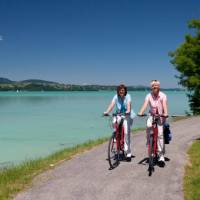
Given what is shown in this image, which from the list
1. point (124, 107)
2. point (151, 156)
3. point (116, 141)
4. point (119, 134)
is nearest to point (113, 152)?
point (116, 141)

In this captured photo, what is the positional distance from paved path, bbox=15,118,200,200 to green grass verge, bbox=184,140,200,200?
5.5 inches

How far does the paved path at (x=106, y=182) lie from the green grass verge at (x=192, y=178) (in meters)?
0.14

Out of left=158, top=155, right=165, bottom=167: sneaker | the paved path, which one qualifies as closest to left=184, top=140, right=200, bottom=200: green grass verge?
the paved path

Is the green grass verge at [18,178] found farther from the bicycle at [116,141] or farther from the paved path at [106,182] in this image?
the bicycle at [116,141]

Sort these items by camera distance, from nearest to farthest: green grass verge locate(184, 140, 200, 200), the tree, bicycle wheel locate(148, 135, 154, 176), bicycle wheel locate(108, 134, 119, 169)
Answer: green grass verge locate(184, 140, 200, 200), bicycle wheel locate(148, 135, 154, 176), bicycle wheel locate(108, 134, 119, 169), the tree

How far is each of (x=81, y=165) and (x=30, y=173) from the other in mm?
1407

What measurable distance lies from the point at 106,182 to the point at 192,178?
1893mm

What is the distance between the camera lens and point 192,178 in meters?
9.46

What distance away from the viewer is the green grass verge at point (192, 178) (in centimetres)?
815

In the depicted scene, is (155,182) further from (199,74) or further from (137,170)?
(199,74)

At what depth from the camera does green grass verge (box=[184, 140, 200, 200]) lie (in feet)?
26.7

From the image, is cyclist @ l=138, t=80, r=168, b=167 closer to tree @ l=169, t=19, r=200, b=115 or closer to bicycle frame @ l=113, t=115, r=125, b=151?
bicycle frame @ l=113, t=115, r=125, b=151

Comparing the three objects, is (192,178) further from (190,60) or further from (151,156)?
(190,60)

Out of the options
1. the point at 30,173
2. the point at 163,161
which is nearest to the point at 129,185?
the point at 163,161
